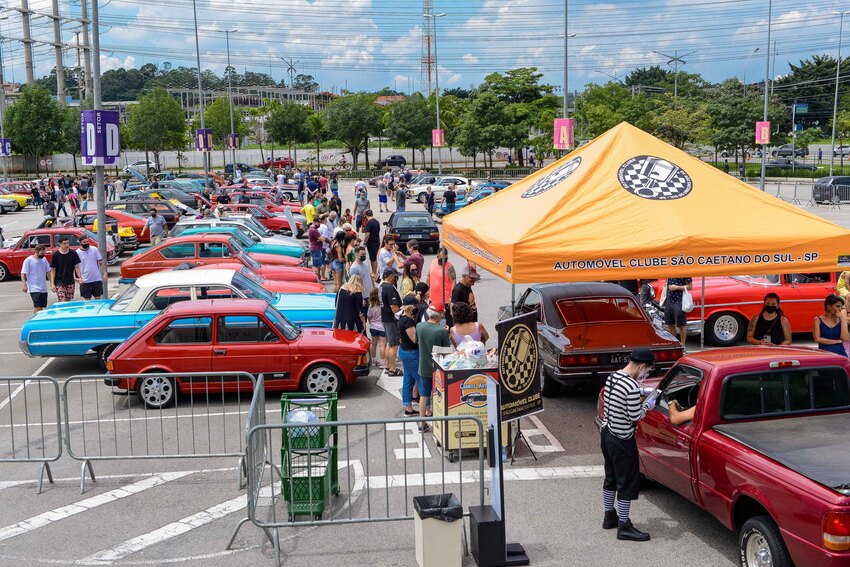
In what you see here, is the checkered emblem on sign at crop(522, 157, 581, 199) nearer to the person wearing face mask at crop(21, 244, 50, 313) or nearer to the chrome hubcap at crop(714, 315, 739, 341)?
the chrome hubcap at crop(714, 315, 739, 341)

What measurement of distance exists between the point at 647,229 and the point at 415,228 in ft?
63.2

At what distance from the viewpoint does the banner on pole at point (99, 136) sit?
674 inches

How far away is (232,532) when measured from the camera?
26.6 feet

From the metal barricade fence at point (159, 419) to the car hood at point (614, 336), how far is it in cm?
431

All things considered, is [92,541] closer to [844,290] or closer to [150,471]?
[150,471]

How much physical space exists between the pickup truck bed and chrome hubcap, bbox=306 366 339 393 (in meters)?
6.54

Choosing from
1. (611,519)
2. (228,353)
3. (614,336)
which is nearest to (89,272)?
(228,353)

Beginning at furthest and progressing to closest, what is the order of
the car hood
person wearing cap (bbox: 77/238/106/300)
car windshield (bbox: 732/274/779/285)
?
person wearing cap (bbox: 77/238/106/300) < car windshield (bbox: 732/274/779/285) < the car hood

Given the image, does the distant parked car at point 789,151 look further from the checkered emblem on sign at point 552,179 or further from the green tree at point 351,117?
the checkered emblem on sign at point 552,179

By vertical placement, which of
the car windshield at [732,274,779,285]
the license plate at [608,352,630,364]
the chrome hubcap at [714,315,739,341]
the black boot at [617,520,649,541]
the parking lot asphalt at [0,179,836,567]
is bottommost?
the parking lot asphalt at [0,179,836,567]

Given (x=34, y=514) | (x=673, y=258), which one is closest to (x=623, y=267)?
(x=673, y=258)

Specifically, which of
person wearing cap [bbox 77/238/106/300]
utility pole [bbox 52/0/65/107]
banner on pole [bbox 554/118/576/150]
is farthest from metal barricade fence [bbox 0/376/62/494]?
utility pole [bbox 52/0/65/107]

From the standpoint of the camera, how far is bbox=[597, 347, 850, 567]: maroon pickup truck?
602cm

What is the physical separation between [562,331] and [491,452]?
499cm
